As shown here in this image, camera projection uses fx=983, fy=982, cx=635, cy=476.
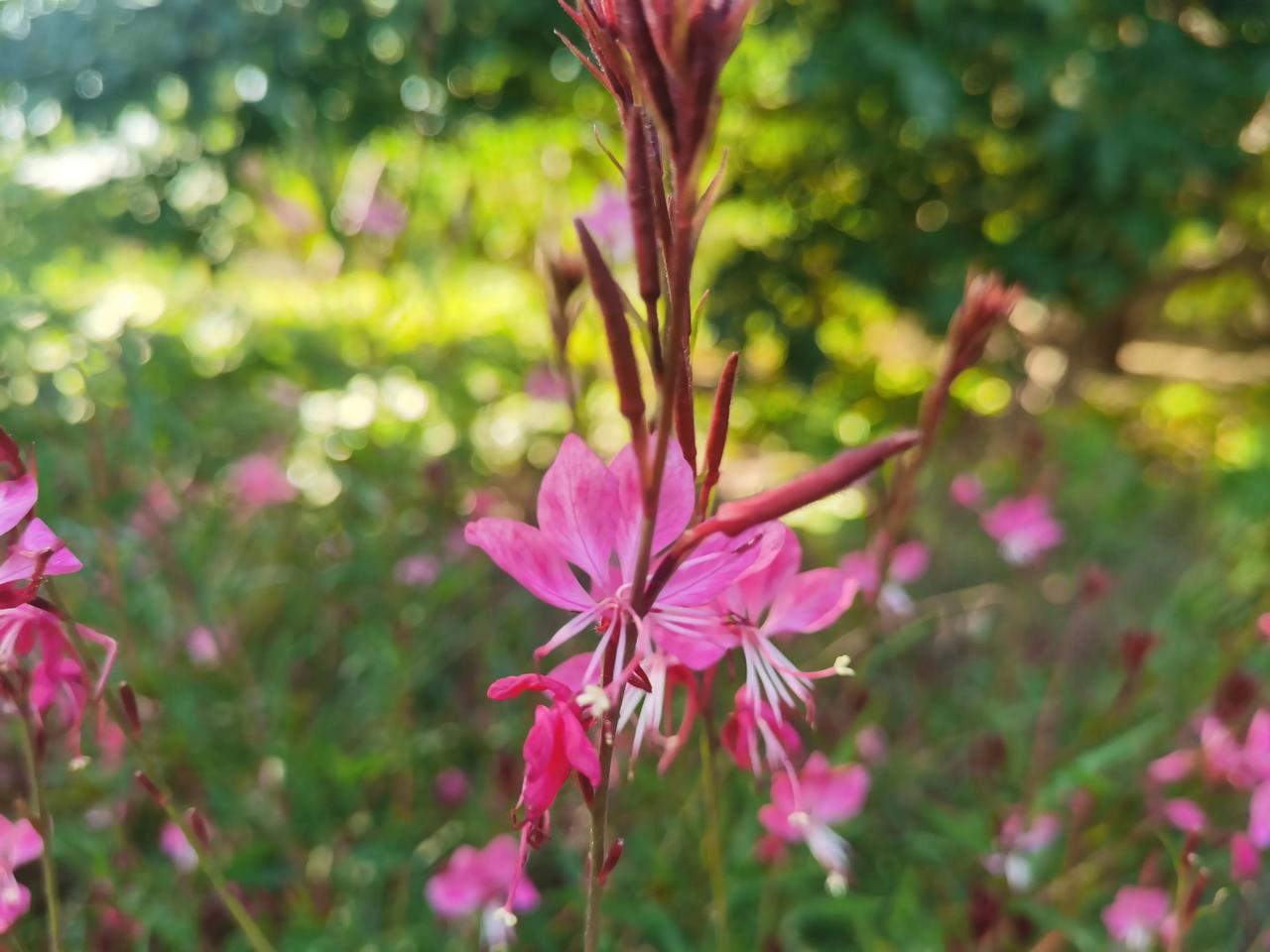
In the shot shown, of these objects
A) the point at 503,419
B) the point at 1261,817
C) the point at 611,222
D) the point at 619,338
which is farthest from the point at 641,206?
the point at 503,419

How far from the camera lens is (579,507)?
370 mm

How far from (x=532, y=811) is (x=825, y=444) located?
7.21 feet

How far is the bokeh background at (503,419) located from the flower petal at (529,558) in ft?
0.54

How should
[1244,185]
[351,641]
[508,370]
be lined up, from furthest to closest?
[1244,185], [508,370], [351,641]

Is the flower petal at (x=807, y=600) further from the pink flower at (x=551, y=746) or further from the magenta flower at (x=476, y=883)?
the magenta flower at (x=476, y=883)

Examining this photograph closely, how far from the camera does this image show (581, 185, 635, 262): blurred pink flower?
4.40 feet

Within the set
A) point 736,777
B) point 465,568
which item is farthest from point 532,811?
point 465,568

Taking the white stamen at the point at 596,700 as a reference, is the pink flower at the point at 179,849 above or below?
below

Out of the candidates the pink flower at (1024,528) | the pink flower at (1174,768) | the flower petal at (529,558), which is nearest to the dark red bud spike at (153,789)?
the flower petal at (529,558)

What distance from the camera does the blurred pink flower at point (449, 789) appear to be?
3.62ft

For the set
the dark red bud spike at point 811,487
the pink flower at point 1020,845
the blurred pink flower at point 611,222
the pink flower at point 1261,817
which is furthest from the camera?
the blurred pink flower at point 611,222

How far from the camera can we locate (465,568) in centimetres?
129

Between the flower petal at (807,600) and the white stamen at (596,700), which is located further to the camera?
the flower petal at (807,600)

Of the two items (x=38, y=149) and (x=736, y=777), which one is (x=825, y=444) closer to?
(x=736, y=777)
